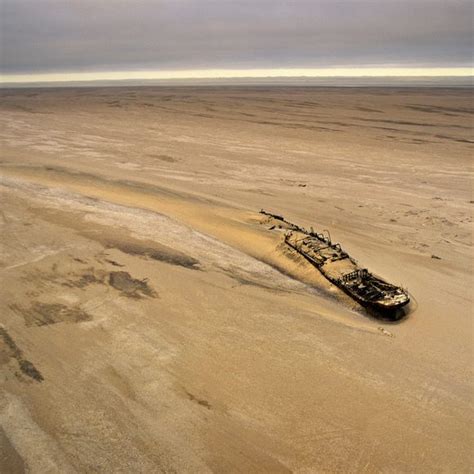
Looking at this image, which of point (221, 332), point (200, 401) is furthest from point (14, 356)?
point (221, 332)

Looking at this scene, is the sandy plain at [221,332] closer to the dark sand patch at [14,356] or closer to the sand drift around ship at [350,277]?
the dark sand patch at [14,356]

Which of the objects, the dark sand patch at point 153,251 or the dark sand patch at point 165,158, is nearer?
the dark sand patch at point 153,251

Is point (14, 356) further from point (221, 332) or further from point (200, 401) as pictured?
point (221, 332)

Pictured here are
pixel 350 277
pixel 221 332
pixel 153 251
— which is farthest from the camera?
pixel 153 251

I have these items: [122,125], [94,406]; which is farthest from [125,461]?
[122,125]

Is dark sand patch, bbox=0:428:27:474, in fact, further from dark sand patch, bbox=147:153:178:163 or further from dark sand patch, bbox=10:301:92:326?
dark sand patch, bbox=147:153:178:163

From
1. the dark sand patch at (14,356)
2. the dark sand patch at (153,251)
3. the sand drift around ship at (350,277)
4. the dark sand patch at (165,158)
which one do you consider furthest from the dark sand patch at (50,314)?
the dark sand patch at (165,158)
